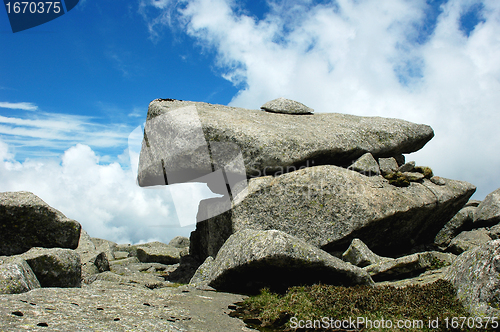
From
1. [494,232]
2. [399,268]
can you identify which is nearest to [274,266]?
[399,268]

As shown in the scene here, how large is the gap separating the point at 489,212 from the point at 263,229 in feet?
46.8

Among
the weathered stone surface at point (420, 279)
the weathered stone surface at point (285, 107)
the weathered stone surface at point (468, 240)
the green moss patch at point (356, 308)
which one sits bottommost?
the green moss patch at point (356, 308)

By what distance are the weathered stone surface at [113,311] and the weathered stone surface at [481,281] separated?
228 inches

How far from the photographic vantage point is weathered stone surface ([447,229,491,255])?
1781 cm

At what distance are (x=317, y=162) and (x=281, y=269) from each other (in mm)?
8983

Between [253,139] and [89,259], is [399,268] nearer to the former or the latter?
[253,139]

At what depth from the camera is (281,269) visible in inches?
459

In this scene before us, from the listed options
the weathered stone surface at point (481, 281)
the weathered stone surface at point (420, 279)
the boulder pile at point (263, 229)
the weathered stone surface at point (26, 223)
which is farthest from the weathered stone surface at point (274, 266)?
the weathered stone surface at point (26, 223)

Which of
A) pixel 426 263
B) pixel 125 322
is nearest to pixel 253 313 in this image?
pixel 125 322

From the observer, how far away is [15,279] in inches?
377

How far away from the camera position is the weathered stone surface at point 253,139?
1812 cm

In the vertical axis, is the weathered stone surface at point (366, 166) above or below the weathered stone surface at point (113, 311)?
above

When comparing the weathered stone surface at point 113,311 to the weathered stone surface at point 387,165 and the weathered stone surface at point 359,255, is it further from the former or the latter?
the weathered stone surface at point 387,165

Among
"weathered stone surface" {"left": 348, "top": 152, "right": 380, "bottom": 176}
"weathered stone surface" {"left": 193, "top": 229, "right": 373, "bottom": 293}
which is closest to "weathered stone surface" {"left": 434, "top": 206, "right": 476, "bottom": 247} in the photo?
"weathered stone surface" {"left": 348, "top": 152, "right": 380, "bottom": 176}
